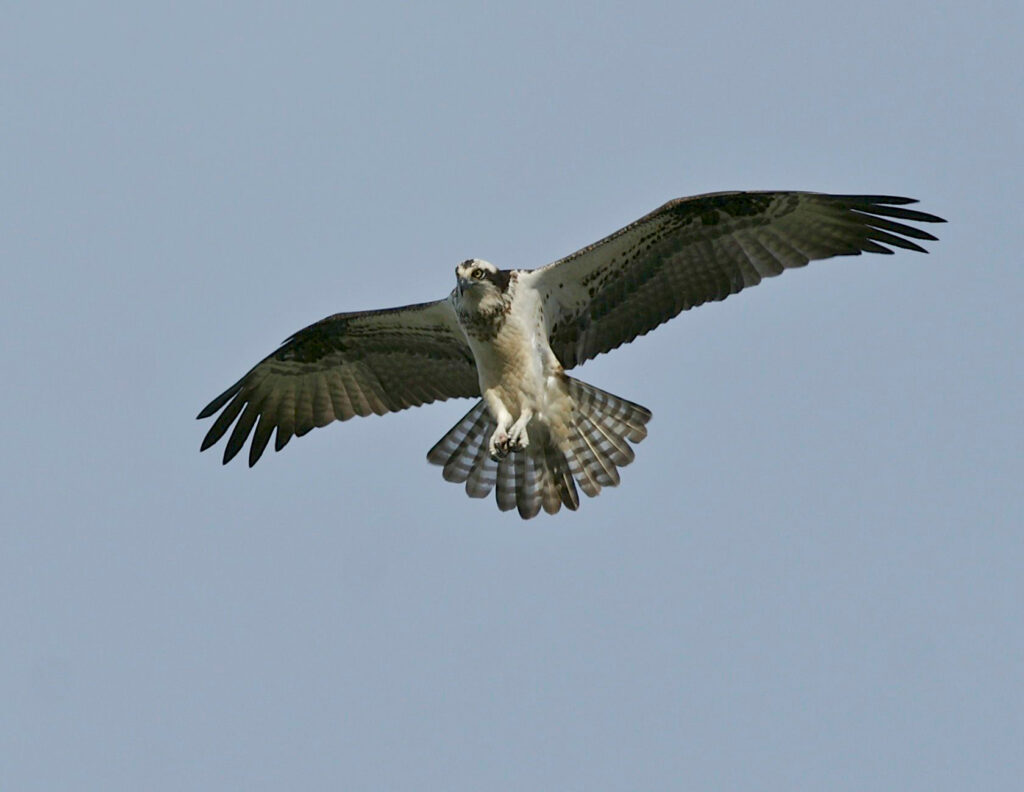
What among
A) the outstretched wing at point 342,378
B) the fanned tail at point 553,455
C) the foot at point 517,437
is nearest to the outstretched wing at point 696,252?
the fanned tail at point 553,455

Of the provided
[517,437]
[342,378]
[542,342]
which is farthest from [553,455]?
[342,378]

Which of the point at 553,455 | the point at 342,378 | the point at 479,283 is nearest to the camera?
the point at 479,283

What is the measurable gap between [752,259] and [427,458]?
10.4 ft

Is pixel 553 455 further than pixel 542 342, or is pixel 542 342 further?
pixel 553 455

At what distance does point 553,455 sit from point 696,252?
6.78 feet

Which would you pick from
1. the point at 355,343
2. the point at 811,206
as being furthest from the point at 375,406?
the point at 811,206

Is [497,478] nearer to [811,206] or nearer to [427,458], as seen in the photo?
[427,458]

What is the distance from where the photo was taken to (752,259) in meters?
Answer: 14.2

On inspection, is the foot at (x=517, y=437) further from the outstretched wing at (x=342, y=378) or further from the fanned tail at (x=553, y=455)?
the outstretched wing at (x=342, y=378)

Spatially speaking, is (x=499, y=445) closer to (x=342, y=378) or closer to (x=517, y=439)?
(x=517, y=439)

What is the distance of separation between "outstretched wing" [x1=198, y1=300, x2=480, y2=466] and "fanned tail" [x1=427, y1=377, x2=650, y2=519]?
0.46 meters

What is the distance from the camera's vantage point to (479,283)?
545 inches

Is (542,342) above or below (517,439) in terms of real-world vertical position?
above

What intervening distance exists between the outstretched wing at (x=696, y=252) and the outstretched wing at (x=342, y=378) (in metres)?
1.05
